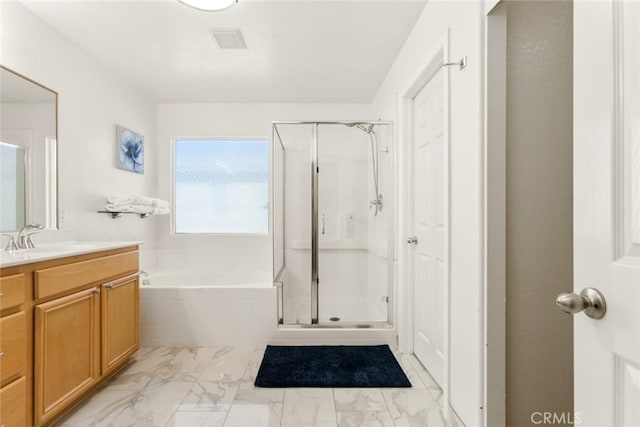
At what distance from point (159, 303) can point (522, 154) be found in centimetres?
277

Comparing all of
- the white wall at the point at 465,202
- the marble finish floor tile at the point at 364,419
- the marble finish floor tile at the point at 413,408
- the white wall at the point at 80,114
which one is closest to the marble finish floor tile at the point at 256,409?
the marble finish floor tile at the point at 364,419

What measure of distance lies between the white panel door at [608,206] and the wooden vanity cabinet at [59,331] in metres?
2.02

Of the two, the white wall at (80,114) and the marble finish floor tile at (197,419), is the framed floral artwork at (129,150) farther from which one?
the marble finish floor tile at (197,419)

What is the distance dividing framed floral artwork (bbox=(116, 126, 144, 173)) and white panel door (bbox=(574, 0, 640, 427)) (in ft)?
11.5

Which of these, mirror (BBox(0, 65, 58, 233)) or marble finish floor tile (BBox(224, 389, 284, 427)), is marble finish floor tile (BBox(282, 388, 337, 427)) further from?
mirror (BBox(0, 65, 58, 233))

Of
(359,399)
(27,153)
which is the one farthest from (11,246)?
(359,399)

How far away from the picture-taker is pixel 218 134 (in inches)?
159

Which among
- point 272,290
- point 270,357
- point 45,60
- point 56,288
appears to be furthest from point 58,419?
point 45,60

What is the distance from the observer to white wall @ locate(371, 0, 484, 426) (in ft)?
4.89

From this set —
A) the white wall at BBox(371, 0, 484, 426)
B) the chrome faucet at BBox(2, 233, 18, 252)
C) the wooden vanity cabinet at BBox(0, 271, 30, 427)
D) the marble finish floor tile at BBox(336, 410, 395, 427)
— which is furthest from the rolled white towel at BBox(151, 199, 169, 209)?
the white wall at BBox(371, 0, 484, 426)

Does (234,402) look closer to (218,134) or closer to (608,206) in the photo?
(608,206)

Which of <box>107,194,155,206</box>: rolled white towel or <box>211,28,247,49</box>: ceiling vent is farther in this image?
<box>107,194,155,206</box>: rolled white towel

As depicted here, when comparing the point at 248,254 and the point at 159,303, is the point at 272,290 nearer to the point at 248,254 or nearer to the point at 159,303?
the point at 159,303

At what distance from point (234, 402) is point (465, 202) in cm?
170
